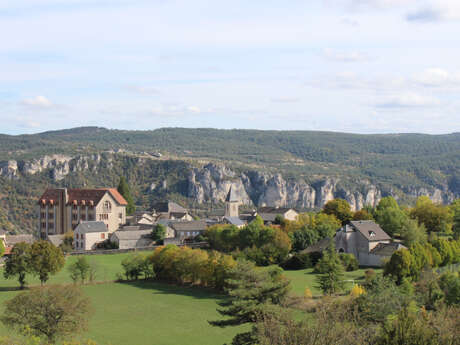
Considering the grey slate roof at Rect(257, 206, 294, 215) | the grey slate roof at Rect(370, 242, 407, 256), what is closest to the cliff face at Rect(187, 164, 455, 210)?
the grey slate roof at Rect(257, 206, 294, 215)

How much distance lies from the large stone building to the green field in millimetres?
31949

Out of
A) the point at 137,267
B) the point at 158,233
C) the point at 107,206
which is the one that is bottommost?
the point at 137,267

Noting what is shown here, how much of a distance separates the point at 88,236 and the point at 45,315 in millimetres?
54301

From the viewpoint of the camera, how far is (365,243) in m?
70.8

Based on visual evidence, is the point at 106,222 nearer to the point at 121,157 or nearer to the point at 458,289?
the point at 458,289

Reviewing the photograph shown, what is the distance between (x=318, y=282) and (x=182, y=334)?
1549 cm

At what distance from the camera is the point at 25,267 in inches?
2344

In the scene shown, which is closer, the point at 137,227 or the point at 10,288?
the point at 10,288

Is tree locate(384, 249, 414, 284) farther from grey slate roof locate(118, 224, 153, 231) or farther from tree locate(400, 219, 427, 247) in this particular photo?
grey slate roof locate(118, 224, 153, 231)

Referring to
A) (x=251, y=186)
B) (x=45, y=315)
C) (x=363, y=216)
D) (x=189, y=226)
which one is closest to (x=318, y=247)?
(x=363, y=216)

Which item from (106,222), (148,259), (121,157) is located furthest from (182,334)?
(121,157)

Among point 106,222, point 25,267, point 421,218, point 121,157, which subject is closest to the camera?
point 25,267

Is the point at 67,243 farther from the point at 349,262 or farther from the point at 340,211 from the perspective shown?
the point at 349,262

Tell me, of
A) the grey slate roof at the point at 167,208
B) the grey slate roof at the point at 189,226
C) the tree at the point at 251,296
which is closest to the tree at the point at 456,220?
the grey slate roof at the point at 189,226
